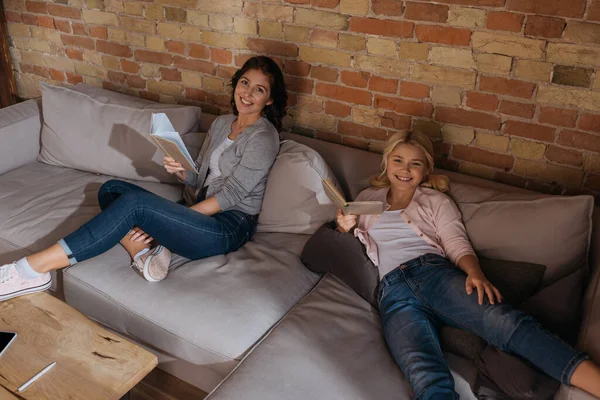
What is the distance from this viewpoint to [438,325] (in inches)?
68.7

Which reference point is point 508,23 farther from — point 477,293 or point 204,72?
point 204,72

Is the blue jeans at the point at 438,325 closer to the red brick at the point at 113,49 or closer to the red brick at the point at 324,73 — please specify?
the red brick at the point at 324,73

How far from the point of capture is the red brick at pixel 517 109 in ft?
6.83

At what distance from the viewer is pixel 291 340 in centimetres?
169

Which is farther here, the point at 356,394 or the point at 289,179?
the point at 289,179

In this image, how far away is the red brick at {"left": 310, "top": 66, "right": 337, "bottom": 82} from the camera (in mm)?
2477

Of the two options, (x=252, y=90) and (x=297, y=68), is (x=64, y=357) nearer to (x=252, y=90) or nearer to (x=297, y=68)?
(x=252, y=90)

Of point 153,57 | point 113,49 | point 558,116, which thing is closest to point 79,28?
point 113,49

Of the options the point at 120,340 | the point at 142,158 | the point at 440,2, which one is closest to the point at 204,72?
the point at 142,158

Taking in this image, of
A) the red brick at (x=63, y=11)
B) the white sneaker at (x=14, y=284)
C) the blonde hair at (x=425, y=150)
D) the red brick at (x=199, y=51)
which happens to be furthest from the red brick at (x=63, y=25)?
the blonde hair at (x=425, y=150)

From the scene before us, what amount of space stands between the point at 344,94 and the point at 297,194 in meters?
0.60

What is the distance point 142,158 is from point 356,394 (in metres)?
1.65

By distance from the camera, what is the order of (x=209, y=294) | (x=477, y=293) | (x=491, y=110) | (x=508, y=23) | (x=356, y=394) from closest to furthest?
(x=356, y=394) → (x=477, y=293) → (x=209, y=294) → (x=508, y=23) → (x=491, y=110)

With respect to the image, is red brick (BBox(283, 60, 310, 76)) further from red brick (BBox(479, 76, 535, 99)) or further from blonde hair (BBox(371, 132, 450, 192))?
red brick (BBox(479, 76, 535, 99))
